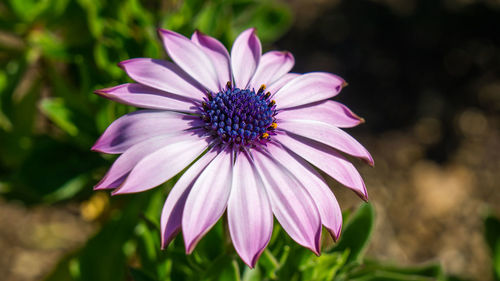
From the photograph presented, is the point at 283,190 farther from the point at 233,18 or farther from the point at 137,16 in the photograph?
the point at 233,18

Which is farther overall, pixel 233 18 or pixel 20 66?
pixel 233 18

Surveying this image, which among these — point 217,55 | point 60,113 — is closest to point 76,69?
point 60,113

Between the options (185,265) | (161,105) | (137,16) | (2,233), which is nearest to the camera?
(161,105)

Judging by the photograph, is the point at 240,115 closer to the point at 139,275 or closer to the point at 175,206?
the point at 175,206

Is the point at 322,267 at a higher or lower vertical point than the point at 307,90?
lower

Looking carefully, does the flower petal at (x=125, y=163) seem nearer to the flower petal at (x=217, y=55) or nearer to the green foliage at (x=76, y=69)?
the flower petal at (x=217, y=55)

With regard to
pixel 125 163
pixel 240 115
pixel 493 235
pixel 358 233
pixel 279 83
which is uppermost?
pixel 279 83

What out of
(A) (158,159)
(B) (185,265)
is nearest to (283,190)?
(A) (158,159)
